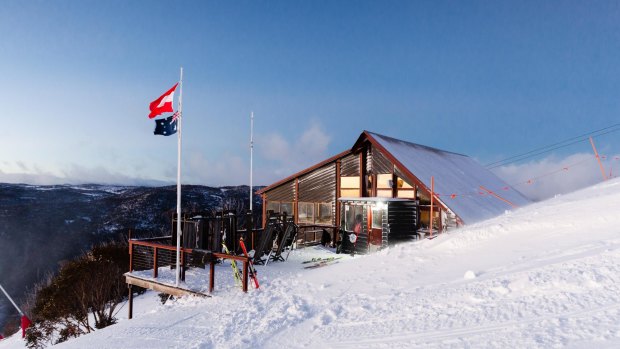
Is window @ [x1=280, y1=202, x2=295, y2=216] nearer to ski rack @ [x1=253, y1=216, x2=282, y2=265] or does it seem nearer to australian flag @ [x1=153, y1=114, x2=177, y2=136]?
ski rack @ [x1=253, y1=216, x2=282, y2=265]

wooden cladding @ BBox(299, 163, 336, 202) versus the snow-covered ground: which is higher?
wooden cladding @ BBox(299, 163, 336, 202)

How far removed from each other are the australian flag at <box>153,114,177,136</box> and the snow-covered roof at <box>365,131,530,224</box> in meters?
10.7

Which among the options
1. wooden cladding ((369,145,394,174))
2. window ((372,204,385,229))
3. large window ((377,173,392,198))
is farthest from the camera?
wooden cladding ((369,145,394,174))

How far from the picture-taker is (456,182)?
20.0 metres

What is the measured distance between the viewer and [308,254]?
→ 15.3 m

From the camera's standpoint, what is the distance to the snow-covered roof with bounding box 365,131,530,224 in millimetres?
16453

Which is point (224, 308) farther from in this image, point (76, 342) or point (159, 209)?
point (159, 209)

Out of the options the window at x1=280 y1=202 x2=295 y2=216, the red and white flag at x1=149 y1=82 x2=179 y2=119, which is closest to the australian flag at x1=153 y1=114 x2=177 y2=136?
the red and white flag at x1=149 y1=82 x2=179 y2=119

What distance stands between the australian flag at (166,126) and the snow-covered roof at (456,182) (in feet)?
35.0

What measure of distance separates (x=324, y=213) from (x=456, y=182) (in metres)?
7.61

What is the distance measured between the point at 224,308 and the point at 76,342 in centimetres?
286

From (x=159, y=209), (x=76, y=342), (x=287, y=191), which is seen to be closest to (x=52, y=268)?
(x=159, y=209)

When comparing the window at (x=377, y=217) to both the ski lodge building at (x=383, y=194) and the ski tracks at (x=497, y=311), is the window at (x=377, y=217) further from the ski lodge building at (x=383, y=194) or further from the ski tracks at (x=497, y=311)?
the ski tracks at (x=497, y=311)

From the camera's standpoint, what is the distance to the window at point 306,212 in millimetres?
20391
